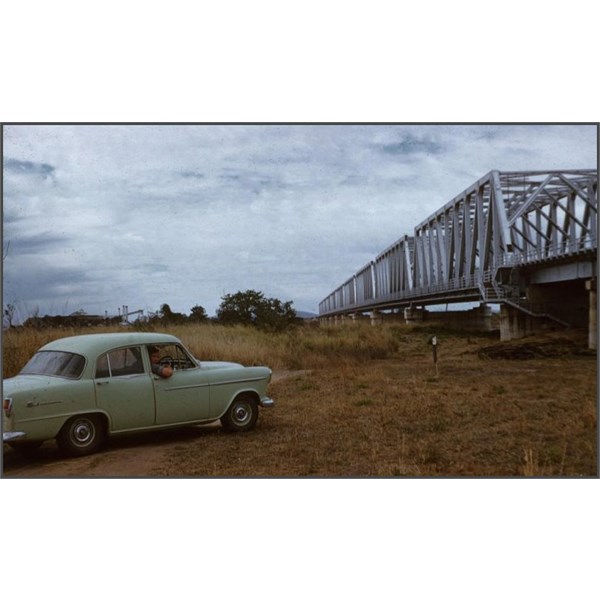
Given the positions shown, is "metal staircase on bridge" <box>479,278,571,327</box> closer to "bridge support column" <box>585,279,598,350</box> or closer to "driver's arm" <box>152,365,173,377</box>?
"bridge support column" <box>585,279,598,350</box>

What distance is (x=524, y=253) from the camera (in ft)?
41.8

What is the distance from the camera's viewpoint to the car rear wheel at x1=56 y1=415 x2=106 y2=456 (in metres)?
5.96

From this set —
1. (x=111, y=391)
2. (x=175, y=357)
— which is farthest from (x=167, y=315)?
(x=111, y=391)

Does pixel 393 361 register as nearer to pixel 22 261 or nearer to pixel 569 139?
pixel 569 139

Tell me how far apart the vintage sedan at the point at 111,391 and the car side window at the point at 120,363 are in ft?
0.03

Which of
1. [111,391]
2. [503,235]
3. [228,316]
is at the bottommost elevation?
[111,391]

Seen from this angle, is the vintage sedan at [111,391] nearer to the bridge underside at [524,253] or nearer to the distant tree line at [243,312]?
the distant tree line at [243,312]

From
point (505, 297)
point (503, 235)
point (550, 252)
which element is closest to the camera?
point (550, 252)

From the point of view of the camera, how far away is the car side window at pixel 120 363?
20.3ft

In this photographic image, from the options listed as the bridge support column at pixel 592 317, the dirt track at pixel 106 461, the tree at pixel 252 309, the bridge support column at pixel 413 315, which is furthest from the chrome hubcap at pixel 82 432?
the bridge support column at pixel 413 315

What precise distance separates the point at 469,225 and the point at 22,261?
454 inches

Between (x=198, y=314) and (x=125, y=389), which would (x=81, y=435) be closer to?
(x=125, y=389)

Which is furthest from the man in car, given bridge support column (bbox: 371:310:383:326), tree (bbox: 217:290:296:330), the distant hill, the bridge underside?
bridge support column (bbox: 371:310:383:326)

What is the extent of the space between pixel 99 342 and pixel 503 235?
9.32 metres
